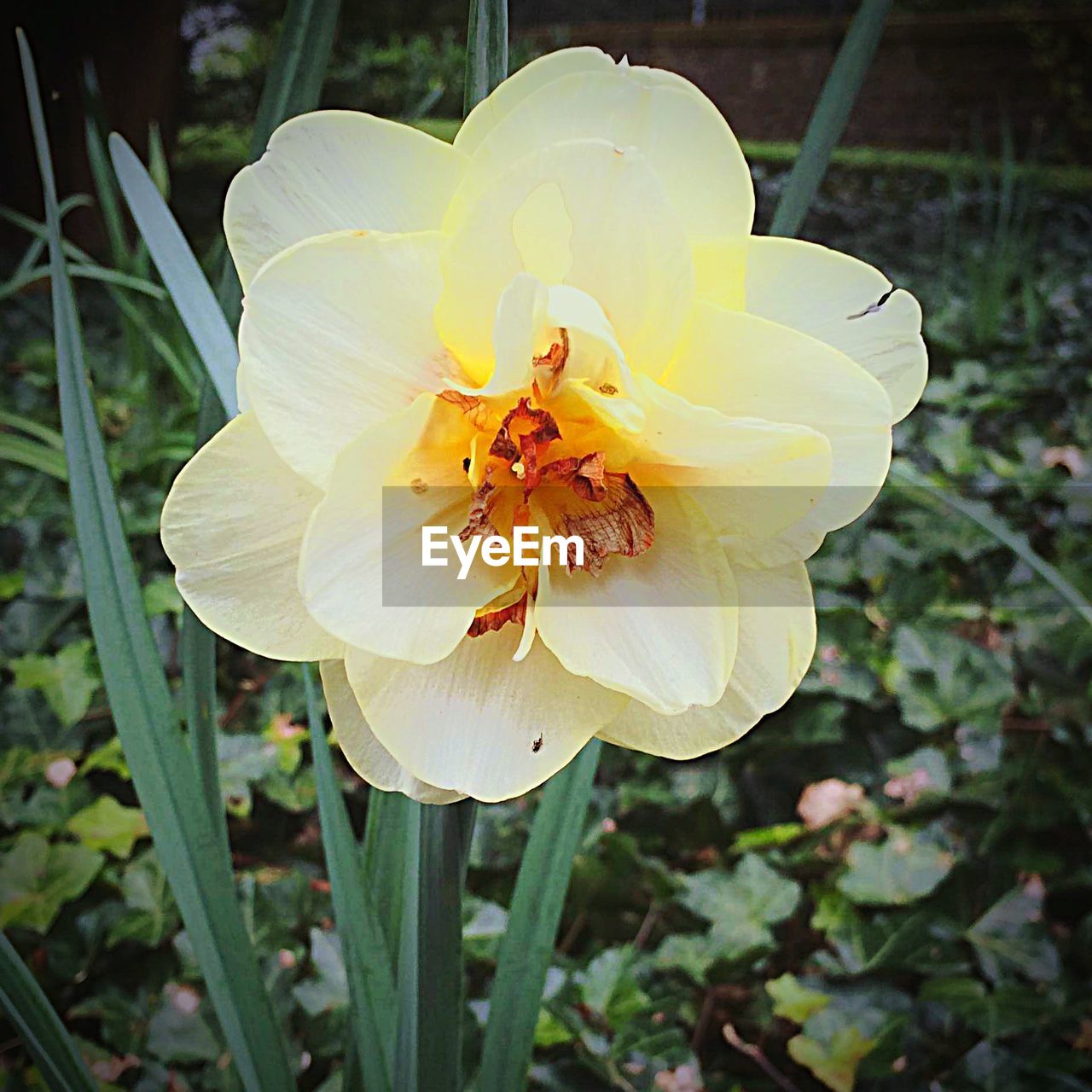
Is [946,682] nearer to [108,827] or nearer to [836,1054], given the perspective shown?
[836,1054]

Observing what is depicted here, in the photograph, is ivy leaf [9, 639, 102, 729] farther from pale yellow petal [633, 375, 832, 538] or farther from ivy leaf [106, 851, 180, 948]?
pale yellow petal [633, 375, 832, 538]

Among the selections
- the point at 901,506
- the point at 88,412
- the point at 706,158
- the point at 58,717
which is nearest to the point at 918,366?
the point at 706,158

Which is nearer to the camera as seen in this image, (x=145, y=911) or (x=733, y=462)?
(x=733, y=462)

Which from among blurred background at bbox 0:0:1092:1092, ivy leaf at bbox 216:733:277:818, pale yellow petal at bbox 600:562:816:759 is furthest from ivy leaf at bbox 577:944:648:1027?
pale yellow petal at bbox 600:562:816:759

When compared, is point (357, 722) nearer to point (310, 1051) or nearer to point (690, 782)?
point (310, 1051)

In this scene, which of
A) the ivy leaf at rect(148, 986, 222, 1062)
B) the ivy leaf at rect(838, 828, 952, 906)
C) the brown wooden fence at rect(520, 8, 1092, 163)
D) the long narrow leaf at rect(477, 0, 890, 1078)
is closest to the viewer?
the long narrow leaf at rect(477, 0, 890, 1078)

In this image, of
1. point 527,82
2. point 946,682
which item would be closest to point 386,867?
point 527,82

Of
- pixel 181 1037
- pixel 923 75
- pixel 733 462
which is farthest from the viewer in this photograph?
pixel 923 75
